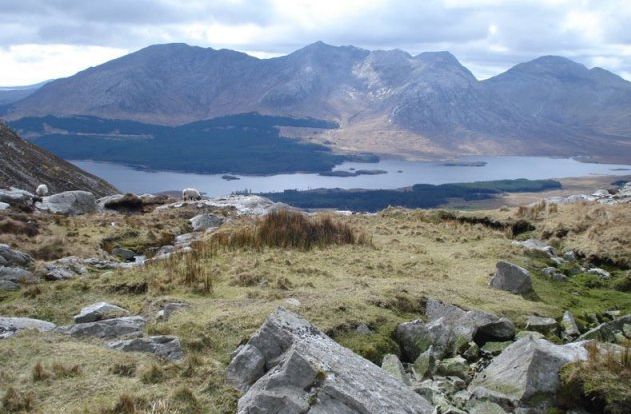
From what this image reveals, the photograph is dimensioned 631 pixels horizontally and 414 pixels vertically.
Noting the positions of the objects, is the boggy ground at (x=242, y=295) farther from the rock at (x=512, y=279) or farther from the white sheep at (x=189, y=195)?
the white sheep at (x=189, y=195)

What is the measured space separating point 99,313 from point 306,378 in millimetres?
6627

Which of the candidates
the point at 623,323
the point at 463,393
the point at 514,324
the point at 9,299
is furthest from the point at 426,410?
the point at 9,299

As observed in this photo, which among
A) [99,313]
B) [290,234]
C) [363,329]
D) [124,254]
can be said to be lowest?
[124,254]

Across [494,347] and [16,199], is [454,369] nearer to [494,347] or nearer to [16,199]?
[494,347]

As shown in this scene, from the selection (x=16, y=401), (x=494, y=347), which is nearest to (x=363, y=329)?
(x=494, y=347)

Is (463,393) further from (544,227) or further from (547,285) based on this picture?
(544,227)

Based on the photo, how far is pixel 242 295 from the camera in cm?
1528

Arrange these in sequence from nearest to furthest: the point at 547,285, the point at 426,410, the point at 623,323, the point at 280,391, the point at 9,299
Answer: the point at 280,391
the point at 426,410
the point at 623,323
the point at 9,299
the point at 547,285

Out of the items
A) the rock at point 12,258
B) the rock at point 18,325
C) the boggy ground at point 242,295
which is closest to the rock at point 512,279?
the boggy ground at point 242,295

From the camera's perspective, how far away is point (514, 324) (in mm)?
14625

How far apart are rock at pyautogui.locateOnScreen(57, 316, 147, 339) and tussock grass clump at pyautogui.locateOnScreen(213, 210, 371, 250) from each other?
963 cm

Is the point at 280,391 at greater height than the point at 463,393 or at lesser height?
greater

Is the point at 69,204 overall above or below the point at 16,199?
below

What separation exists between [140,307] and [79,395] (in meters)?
5.20
